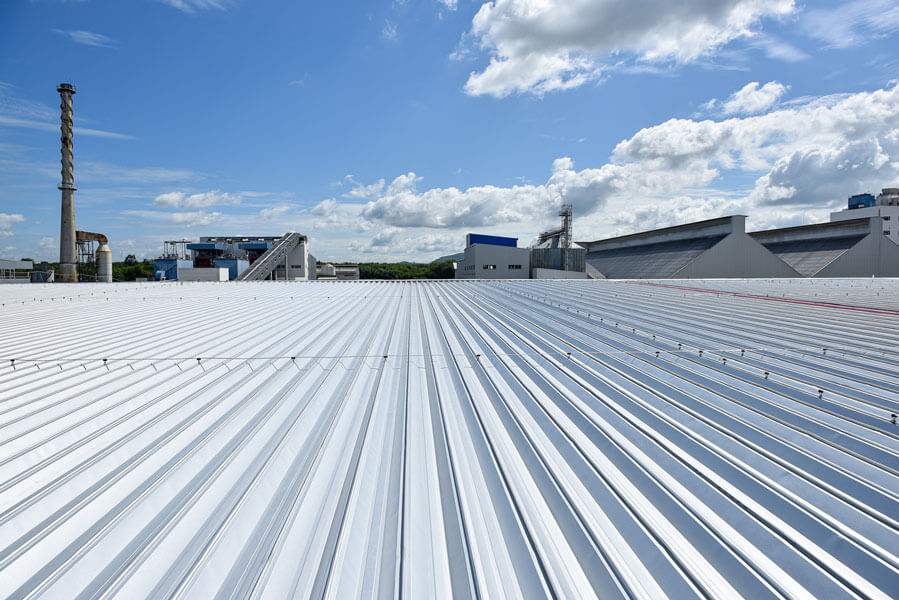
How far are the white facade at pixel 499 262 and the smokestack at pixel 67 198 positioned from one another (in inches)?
1498

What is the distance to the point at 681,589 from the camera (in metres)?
1.80

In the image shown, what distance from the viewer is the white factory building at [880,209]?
68.6 meters

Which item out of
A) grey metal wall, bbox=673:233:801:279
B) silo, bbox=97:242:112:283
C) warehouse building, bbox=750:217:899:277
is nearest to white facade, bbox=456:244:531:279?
grey metal wall, bbox=673:233:801:279

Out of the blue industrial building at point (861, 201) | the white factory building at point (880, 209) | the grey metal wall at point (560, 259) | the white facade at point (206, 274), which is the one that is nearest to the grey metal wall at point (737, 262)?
the grey metal wall at point (560, 259)

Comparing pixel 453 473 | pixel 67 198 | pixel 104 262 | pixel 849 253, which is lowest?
pixel 453 473

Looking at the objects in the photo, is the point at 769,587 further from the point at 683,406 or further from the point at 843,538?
the point at 683,406

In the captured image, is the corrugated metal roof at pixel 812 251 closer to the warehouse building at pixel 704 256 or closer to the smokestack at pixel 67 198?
the warehouse building at pixel 704 256

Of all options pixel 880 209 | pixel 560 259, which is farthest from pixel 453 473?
pixel 880 209

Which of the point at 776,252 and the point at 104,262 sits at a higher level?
the point at 776,252

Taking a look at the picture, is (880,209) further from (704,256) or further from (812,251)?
(704,256)

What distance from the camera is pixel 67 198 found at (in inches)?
1539

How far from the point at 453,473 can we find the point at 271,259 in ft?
133

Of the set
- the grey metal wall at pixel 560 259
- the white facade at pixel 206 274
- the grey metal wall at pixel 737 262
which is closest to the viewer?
the white facade at pixel 206 274

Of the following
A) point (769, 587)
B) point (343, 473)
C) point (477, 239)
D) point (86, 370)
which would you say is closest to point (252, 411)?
point (343, 473)
